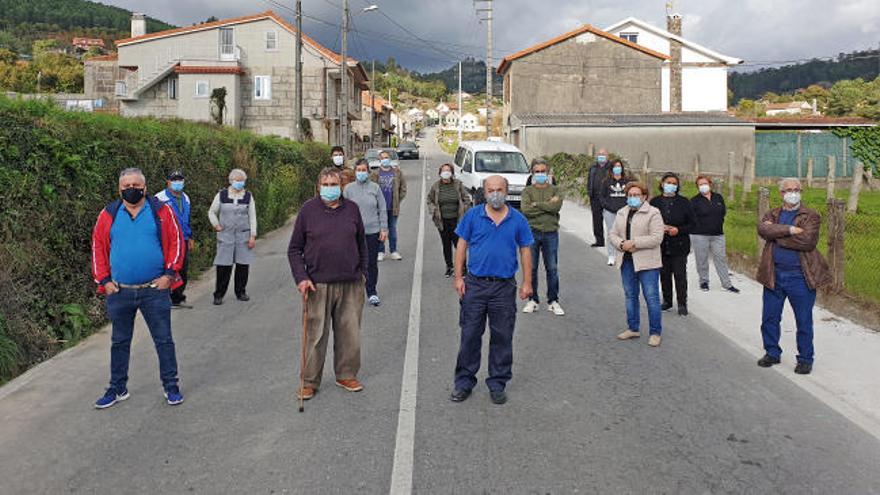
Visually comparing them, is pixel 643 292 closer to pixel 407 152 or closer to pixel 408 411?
pixel 408 411

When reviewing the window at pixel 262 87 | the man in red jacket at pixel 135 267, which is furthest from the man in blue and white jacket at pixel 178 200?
the window at pixel 262 87

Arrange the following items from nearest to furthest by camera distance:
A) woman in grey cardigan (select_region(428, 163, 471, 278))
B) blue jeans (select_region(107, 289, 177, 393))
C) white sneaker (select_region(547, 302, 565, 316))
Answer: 1. blue jeans (select_region(107, 289, 177, 393))
2. white sneaker (select_region(547, 302, 565, 316))
3. woman in grey cardigan (select_region(428, 163, 471, 278))

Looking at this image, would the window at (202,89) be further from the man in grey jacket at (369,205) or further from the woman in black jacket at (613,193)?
the man in grey jacket at (369,205)

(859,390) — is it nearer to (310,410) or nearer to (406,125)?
(310,410)

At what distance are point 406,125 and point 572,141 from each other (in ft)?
339

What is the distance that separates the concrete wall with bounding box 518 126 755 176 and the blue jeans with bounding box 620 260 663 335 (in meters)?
29.8

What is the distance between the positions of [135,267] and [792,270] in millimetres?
5604

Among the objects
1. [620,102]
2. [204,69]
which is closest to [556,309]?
[620,102]

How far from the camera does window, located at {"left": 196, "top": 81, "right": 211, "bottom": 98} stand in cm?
4556

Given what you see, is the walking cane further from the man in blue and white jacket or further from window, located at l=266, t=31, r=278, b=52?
window, located at l=266, t=31, r=278, b=52

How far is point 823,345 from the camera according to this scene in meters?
7.45

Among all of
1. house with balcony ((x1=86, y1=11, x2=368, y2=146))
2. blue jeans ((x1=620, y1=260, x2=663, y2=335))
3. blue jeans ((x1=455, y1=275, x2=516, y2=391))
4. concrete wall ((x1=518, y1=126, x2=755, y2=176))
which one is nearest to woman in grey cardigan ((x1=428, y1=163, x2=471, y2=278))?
blue jeans ((x1=620, y1=260, x2=663, y2=335))

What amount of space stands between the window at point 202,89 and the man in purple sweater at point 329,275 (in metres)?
43.1

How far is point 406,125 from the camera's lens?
138m
